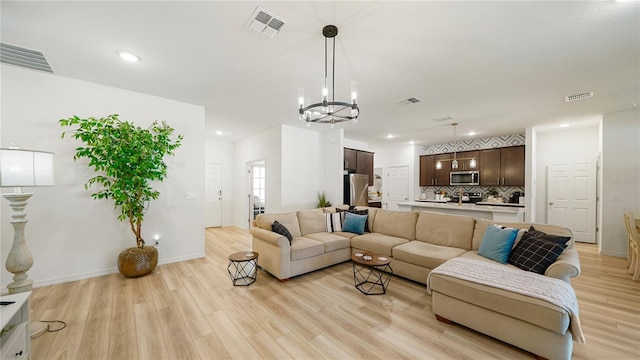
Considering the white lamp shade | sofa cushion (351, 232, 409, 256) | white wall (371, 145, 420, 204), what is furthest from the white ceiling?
white wall (371, 145, 420, 204)

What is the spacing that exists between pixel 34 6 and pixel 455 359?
4462 mm

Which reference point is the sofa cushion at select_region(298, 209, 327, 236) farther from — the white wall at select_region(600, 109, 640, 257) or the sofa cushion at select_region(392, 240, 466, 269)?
the white wall at select_region(600, 109, 640, 257)

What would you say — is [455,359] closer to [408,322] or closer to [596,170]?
[408,322]

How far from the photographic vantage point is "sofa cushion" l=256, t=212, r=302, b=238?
152 inches

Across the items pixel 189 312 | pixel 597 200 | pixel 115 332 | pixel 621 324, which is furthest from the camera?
pixel 597 200

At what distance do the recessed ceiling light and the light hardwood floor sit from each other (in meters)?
2.81

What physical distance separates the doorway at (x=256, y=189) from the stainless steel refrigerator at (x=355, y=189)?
8.01 ft

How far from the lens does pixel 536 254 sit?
2.49 metres

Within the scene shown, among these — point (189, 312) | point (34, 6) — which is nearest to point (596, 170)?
point (189, 312)

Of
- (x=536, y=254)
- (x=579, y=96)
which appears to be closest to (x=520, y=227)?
(x=536, y=254)

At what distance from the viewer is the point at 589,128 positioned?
562 centimetres

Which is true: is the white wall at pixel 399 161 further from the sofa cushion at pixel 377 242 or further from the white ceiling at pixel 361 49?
the sofa cushion at pixel 377 242

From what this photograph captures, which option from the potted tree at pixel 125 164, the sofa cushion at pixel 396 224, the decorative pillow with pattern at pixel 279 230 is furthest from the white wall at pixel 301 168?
the potted tree at pixel 125 164

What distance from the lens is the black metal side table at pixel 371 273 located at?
2955 millimetres
